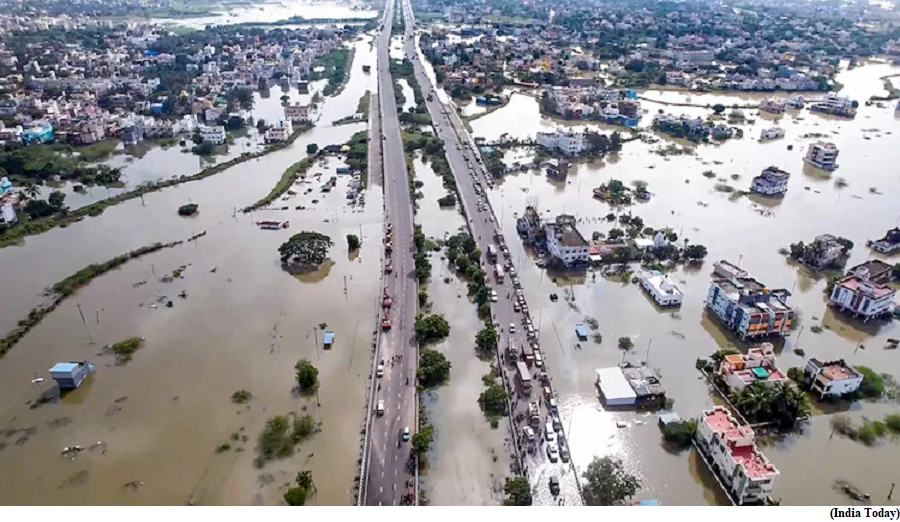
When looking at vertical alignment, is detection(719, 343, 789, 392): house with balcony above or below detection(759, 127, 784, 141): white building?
above

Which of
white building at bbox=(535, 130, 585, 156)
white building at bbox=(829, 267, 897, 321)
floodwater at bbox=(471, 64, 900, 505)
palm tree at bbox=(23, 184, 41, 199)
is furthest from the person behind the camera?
white building at bbox=(535, 130, 585, 156)

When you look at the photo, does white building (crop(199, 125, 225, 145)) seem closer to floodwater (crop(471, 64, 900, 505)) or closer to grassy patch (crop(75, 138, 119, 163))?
grassy patch (crop(75, 138, 119, 163))

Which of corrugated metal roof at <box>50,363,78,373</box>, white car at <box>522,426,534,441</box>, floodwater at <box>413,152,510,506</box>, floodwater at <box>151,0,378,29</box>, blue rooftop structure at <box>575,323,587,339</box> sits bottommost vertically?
floodwater at <box>413,152,510,506</box>

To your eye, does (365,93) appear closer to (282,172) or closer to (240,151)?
(240,151)

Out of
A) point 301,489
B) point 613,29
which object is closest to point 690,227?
point 301,489

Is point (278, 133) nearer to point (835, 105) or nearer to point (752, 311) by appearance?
point (752, 311)

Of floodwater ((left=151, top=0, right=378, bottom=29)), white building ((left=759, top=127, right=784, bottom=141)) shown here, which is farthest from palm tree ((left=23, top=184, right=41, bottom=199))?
floodwater ((left=151, top=0, right=378, bottom=29))

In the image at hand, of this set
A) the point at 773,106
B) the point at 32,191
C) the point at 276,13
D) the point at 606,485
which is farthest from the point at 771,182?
the point at 276,13

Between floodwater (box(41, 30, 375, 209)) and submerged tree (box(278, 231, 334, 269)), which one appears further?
floodwater (box(41, 30, 375, 209))
